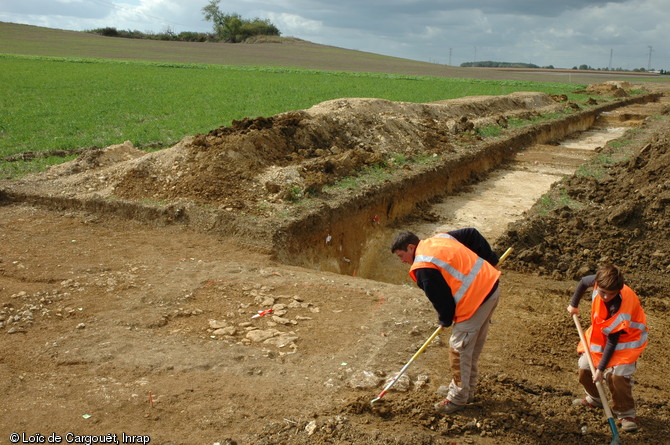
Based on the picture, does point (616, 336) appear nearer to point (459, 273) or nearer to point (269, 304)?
point (459, 273)

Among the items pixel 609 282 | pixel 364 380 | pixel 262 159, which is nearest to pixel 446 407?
pixel 364 380

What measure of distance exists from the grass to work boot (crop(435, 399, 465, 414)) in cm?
1278

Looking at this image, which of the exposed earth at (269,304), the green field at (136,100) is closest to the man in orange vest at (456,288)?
the exposed earth at (269,304)

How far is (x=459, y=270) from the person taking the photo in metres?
4.30

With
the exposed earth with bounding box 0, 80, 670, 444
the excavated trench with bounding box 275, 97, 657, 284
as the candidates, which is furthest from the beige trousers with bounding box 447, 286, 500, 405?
the excavated trench with bounding box 275, 97, 657, 284

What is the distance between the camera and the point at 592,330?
481 cm

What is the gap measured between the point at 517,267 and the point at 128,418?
6.81m

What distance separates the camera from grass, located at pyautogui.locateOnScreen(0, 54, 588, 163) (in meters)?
16.6

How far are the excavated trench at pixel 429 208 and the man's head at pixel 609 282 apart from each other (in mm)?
5216

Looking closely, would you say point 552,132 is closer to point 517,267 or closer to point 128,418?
point 517,267

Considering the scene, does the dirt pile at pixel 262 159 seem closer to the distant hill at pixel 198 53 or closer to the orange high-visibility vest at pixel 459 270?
the orange high-visibility vest at pixel 459 270

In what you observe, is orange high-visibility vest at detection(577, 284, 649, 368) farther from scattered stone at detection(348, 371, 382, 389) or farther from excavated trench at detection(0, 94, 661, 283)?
excavated trench at detection(0, 94, 661, 283)

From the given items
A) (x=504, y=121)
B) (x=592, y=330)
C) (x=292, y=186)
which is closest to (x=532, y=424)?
(x=592, y=330)

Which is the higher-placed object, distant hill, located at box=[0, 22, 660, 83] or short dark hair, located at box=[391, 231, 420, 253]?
distant hill, located at box=[0, 22, 660, 83]
